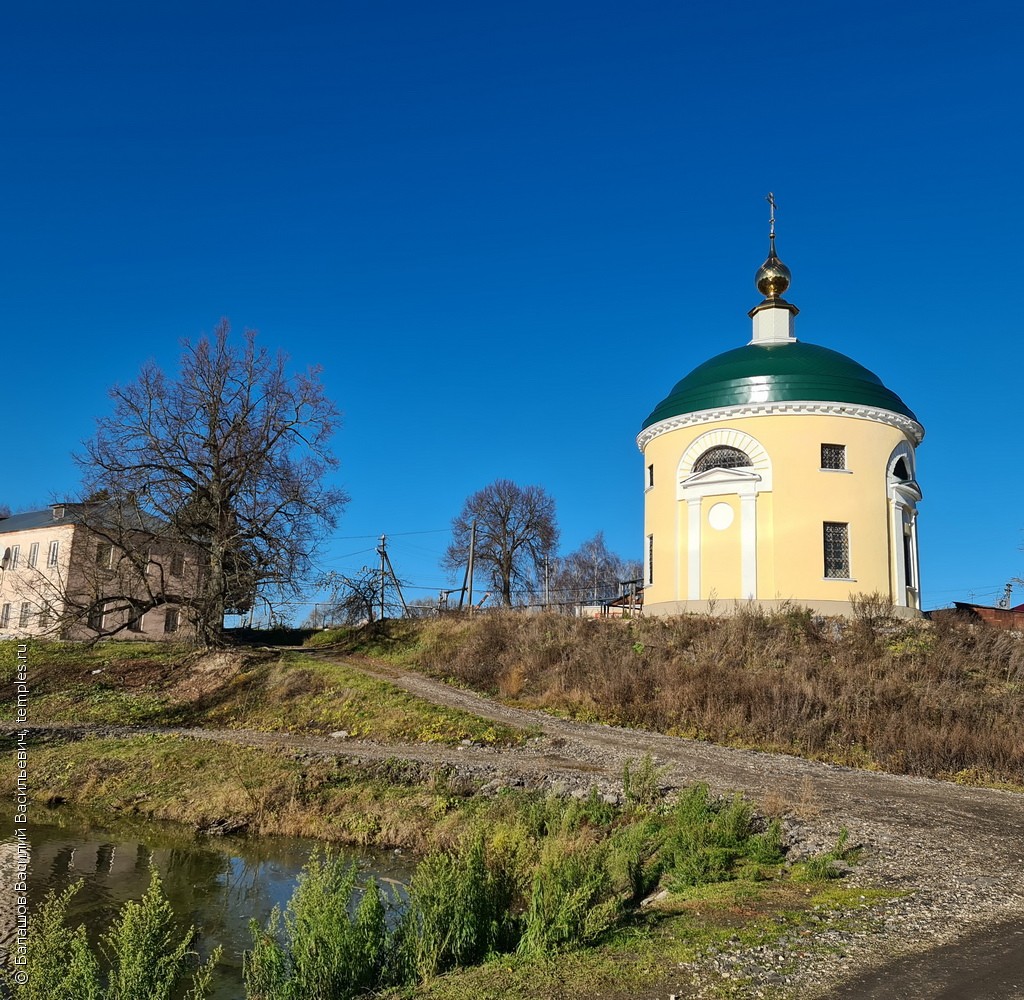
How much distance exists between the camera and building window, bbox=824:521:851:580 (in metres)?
24.1

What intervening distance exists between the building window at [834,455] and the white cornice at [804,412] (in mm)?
937

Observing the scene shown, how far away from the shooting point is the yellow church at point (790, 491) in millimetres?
23938

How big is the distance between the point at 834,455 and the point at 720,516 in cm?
377

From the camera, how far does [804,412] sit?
79.8ft

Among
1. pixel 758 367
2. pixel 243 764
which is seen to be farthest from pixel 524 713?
pixel 758 367

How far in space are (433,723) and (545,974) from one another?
12211 mm

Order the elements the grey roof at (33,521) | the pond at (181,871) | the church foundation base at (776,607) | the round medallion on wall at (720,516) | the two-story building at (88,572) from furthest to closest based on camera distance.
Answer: the grey roof at (33,521), the two-story building at (88,572), the round medallion on wall at (720,516), the church foundation base at (776,607), the pond at (181,871)

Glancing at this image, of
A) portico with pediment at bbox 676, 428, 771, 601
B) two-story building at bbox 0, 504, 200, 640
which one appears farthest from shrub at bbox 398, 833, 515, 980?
two-story building at bbox 0, 504, 200, 640

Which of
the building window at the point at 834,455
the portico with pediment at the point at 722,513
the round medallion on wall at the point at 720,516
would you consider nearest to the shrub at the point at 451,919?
the portico with pediment at the point at 722,513

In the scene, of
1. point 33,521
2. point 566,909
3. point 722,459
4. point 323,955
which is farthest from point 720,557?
point 33,521

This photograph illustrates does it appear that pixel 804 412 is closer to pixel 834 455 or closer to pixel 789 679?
pixel 834 455

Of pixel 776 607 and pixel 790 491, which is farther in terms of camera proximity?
pixel 790 491

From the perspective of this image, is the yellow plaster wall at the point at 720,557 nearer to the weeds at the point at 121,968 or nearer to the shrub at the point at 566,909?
the shrub at the point at 566,909

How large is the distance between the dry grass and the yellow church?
1.46 metres
